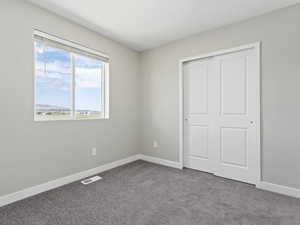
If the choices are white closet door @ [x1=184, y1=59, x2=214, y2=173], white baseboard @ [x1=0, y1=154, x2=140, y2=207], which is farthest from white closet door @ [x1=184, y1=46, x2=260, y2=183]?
white baseboard @ [x1=0, y1=154, x2=140, y2=207]

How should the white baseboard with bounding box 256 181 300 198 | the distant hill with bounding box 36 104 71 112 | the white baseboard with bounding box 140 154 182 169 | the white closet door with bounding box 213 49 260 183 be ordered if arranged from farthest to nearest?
the white baseboard with bounding box 140 154 182 169 < the white closet door with bounding box 213 49 260 183 < the distant hill with bounding box 36 104 71 112 < the white baseboard with bounding box 256 181 300 198

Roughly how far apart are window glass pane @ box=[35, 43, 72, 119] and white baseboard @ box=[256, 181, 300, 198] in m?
3.09

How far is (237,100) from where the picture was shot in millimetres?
2543

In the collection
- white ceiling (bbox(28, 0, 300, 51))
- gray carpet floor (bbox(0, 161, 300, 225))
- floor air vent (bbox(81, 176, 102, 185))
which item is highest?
white ceiling (bbox(28, 0, 300, 51))

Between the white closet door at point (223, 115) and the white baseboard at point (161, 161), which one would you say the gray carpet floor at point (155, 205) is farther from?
the white baseboard at point (161, 161)

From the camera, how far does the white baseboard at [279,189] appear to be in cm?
206

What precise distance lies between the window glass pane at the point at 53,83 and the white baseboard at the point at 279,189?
10.1ft

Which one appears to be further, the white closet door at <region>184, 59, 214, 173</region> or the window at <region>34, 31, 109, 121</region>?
the white closet door at <region>184, 59, 214, 173</region>

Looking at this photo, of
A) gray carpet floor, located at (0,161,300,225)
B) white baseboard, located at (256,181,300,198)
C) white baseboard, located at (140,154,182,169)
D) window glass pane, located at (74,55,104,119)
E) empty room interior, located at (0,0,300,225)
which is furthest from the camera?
white baseboard, located at (140,154,182,169)

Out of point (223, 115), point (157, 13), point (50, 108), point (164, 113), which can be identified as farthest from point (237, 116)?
point (50, 108)

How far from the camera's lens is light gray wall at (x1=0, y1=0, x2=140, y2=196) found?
1.88 metres

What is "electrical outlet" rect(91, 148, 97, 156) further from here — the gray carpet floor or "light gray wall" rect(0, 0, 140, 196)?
the gray carpet floor

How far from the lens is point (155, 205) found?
1.89 meters

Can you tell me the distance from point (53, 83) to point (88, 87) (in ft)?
1.93
